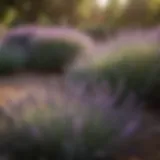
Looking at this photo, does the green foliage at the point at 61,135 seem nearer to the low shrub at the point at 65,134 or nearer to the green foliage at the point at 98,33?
the low shrub at the point at 65,134

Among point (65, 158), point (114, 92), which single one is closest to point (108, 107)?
point (114, 92)

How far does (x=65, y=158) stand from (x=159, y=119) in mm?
227

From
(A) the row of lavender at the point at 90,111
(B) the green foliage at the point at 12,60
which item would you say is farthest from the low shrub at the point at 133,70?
(B) the green foliage at the point at 12,60

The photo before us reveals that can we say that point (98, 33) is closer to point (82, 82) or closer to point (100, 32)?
point (100, 32)

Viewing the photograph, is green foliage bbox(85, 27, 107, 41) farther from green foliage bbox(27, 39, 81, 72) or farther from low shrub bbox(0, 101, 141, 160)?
low shrub bbox(0, 101, 141, 160)

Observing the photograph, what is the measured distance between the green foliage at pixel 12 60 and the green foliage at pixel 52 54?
0.02 metres

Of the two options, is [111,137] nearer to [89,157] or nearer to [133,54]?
[89,157]

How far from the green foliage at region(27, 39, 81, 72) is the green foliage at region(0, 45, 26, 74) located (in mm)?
21

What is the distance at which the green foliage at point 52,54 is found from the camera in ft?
2.83

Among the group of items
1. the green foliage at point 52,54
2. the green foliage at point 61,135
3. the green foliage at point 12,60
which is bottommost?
the green foliage at point 61,135

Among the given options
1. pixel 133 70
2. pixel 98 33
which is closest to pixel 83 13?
pixel 98 33

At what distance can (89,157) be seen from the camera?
0.84 m

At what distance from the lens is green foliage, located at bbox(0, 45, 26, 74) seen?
87 cm

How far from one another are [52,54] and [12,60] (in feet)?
0.31
